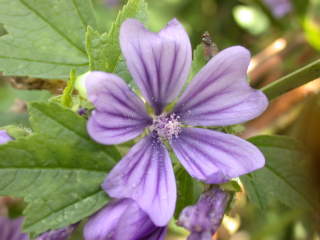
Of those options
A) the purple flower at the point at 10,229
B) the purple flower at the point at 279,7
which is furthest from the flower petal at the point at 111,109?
the purple flower at the point at 279,7

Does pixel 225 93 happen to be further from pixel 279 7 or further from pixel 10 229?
pixel 279 7

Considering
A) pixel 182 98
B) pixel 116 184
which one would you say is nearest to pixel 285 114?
pixel 182 98

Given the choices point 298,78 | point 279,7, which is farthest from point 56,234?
point 279,7

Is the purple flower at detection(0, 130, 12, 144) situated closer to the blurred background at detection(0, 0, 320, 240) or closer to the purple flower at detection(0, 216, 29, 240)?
the blurred background at detection(0, 0, 320, 240)

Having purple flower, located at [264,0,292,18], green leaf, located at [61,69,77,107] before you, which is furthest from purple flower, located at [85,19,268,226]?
purple flower, located at [264,0,292,18]

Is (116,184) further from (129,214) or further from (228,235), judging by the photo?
(228,235)

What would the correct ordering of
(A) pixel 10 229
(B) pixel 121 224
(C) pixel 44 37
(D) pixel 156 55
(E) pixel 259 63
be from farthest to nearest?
(E) pixel 259 63 < (A) pixel 10 229 < (C) pixel 44 37 < (D) pixel 156 55 < (B) pixel 121 224
